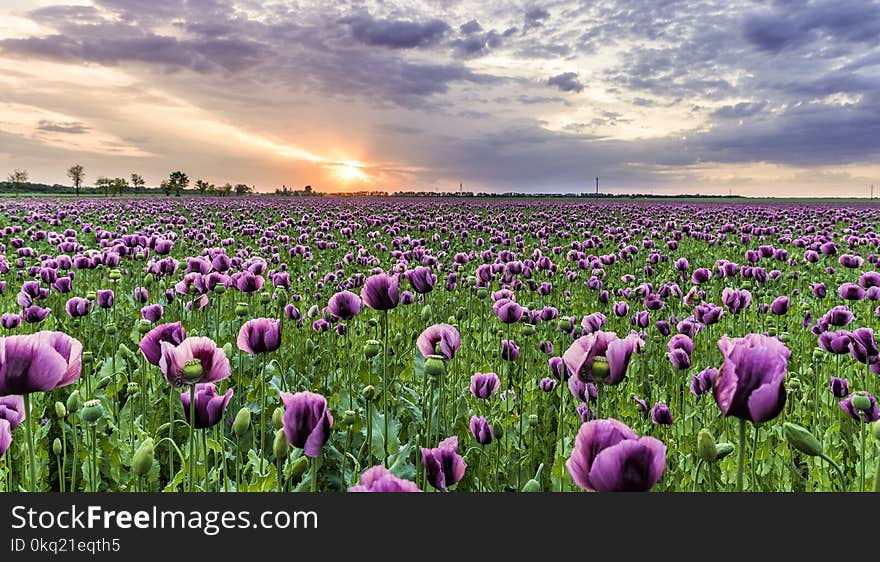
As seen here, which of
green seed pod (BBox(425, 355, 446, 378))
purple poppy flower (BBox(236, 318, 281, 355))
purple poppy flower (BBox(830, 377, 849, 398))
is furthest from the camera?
purple poppy flower (BBox(830, 377, 849, 398))

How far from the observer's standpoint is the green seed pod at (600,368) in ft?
5.84

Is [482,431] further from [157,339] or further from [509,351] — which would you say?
[157,339]

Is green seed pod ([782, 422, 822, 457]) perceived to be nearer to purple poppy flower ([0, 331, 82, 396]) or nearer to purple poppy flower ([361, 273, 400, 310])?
purple poppy flower ([361, 273, 400, 310])

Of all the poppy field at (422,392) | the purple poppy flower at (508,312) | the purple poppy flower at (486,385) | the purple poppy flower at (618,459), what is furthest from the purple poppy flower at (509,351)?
the purple poppy flower at (618,459)

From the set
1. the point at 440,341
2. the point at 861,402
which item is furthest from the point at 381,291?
the point at 861,402

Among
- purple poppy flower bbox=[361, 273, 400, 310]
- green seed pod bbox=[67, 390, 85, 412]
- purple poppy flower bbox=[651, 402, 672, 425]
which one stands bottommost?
purple poppy flower bbox=[651, 402, 672, 425]

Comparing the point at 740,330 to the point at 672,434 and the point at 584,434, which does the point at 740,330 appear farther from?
the point at 584,434

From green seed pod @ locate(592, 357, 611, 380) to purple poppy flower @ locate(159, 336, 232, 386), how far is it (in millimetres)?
1171

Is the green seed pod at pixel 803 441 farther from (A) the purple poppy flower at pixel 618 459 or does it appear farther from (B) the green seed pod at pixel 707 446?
(A) the purple poppy flower at pixel 618 459

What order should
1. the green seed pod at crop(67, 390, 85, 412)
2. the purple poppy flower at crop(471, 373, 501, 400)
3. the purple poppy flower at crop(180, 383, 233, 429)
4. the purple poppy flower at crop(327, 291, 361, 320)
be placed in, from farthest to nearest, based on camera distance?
1. the purple poppy flower at crop(327, 291, 361, 320)
2. the purple poppy flower at crop(471, 373, 501, 400)
3. the green seed pod at crop(67, 390, 85, 412)
4. the purple poppy flower at crop(180, 383, 233, 429)

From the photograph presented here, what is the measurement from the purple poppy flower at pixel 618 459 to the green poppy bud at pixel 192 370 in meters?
1.19

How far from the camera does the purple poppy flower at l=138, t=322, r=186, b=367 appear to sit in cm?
218

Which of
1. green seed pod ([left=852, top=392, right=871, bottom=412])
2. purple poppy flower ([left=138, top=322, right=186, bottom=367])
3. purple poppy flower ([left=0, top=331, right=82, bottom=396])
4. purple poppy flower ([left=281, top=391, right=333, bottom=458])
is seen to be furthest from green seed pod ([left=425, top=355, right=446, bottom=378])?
green seed pod ([left=852, top=392, right=871, bottom=412])

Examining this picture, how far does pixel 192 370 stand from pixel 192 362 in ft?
0.09
